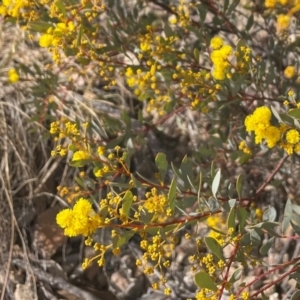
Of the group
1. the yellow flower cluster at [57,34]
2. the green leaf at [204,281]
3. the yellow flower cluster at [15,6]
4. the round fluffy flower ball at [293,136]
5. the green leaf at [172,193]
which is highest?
the yellow flower cluster at [15,6]

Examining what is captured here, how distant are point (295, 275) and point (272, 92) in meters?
1.06

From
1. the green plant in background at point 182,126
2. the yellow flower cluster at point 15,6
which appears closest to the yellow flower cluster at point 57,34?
the green plant in background at point 182,126

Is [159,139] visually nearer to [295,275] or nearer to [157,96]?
[157,96]

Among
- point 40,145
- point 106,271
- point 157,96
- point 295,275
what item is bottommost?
point 106,271

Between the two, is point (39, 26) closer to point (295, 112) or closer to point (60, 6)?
point (60, 6)

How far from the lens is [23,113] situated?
96.8 inches

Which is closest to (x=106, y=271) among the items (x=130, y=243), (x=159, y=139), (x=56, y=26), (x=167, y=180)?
(x=130, y=243)

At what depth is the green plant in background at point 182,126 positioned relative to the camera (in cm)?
126

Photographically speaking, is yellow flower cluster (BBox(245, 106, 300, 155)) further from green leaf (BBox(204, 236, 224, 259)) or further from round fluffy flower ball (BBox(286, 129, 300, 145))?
green leaf (BBox(204, 236, 224, 259))

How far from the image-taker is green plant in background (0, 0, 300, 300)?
1259 mm

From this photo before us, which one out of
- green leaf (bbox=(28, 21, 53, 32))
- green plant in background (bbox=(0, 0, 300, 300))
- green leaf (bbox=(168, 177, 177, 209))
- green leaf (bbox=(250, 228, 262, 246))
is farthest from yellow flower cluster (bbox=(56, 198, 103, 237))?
green leaf (bbox=(28, 21, 53, 32))

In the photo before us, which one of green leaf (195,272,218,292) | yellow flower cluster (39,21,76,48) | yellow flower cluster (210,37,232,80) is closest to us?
green leaf (195,272,218,292)

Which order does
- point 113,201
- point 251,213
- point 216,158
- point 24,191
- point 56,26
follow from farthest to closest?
point 24,191, point 216,158, point 56,26, point 251,213, point 113,201

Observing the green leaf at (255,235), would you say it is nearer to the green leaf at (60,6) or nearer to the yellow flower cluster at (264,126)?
the yellow flower cluster at (264,126)
